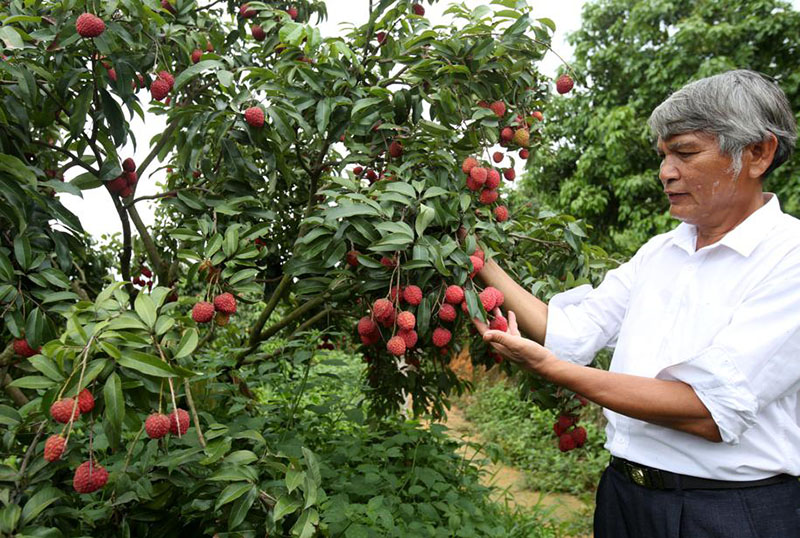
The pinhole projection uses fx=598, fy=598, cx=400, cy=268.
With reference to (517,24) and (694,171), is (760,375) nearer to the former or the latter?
(694,171)

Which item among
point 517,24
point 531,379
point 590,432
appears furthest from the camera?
point 590,432

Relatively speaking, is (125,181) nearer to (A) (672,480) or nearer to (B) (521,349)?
(B) (521,349)

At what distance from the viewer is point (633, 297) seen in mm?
1163

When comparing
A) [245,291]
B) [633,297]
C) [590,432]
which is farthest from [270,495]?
[590,432]

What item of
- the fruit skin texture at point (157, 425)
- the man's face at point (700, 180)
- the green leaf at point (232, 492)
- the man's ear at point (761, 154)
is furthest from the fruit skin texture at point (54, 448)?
the man's ear at point (761, 154)

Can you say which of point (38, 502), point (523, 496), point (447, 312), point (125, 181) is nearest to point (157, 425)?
point (38, 502)

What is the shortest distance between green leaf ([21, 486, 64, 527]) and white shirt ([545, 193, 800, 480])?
0.98 m

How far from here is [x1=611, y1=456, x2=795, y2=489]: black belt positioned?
95cm

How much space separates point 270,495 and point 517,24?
1094 mm

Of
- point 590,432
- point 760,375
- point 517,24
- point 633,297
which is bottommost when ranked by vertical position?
point 590,432

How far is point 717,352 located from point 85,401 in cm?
92

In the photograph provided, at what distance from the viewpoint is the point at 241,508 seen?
3.26 feet

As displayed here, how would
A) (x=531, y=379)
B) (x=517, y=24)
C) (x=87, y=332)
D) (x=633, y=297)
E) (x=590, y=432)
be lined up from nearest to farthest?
(x=87, y=332)
(x=633, y=297)
(x=517, y=24)
(x=531, y=379)
(x=590, y=432)

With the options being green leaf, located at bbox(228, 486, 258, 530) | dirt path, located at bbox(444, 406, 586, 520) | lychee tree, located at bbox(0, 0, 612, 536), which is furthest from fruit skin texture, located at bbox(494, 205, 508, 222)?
dirt path, located at bbox(444, 406, 586, 520)
